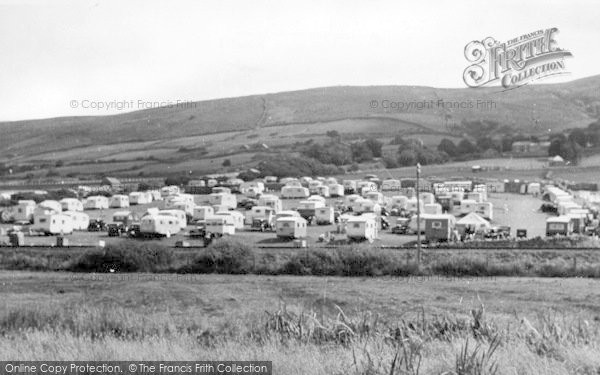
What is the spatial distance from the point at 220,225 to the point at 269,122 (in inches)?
4311

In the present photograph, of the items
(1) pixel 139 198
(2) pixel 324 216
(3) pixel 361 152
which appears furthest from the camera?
(3) pixel 361 152

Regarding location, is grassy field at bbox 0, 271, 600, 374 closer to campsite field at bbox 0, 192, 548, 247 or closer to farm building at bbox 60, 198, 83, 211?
→ campsite field at bbox 0, 192, 548, 247

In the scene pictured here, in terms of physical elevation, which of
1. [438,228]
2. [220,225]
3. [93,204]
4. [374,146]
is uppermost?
[374,146]

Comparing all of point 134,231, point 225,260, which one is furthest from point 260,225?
point 225,260

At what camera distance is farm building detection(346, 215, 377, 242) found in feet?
130

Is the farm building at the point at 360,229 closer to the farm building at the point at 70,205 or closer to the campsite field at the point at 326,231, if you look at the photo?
the campsite field at the point at 326,231

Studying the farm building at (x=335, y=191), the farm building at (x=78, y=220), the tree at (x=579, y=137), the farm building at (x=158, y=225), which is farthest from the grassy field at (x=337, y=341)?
the tree at (x=579, y=137)

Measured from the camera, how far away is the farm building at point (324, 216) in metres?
48.8

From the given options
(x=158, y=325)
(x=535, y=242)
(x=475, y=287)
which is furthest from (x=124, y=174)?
(x=158, y=325)

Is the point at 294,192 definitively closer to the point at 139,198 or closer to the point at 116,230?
the point at 139,198

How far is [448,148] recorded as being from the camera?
104 metres

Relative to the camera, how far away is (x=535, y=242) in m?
38.9

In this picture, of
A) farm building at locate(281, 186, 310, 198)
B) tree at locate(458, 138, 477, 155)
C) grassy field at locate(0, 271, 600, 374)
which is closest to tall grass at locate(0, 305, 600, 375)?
grassy field at locate(0, 271, 600, 374)

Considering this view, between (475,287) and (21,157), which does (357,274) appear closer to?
(475,287)
